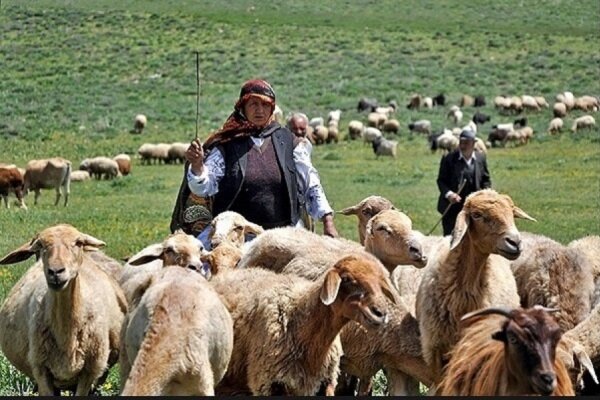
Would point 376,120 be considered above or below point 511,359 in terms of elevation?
below

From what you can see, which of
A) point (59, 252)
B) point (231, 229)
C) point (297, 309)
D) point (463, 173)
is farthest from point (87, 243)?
point (463, 173)

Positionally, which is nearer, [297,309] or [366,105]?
[297,309]

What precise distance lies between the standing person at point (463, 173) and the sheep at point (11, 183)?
638 inches

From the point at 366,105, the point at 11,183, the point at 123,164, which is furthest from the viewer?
the point at 366,105

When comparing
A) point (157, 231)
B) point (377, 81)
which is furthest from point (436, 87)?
point (157, 231)

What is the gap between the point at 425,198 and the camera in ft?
86.0

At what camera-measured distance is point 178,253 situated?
8.14 m

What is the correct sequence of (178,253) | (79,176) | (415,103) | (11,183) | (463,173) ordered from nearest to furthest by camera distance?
(178,253) → (463,173) → (11,183) → (79,176) → (415,103)

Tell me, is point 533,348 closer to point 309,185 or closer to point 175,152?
point 309,185

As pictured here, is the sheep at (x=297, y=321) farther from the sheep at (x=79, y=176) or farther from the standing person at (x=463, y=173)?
the sheep at (x=79, y=176)

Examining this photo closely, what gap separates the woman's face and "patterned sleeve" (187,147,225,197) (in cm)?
40

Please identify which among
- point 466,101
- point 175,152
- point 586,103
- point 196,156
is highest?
point 196,156

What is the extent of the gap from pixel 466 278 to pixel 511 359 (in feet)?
8.67

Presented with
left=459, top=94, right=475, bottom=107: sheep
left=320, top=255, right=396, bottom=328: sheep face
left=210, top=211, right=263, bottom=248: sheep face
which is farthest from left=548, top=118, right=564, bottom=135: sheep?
left=320, top=255, right=396, bottom=328: sheep face
